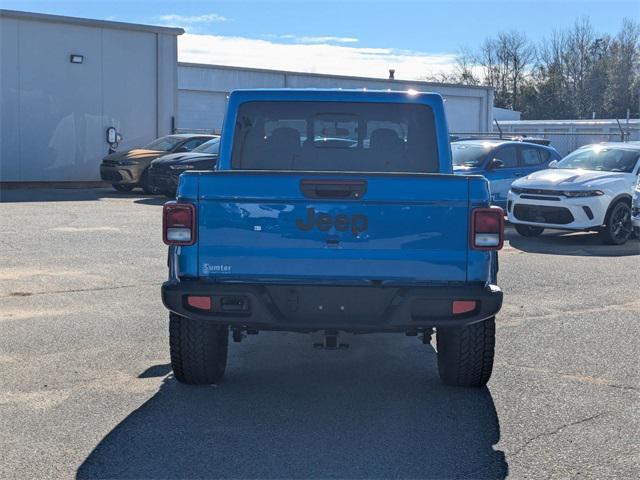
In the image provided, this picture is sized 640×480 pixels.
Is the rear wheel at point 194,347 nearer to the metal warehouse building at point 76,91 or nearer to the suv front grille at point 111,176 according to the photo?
the suv front grille at point 111,176

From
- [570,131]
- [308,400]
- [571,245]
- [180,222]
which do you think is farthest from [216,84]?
[180,222]

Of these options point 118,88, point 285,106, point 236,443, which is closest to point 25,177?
point 118,88

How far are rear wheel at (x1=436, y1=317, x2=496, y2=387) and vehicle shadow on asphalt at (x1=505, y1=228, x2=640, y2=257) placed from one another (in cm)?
747

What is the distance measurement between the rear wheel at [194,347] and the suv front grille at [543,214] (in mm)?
9061

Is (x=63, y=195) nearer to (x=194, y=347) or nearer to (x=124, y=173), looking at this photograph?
(x=124, y=173)

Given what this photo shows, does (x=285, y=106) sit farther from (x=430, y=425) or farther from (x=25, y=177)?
(x=25, y=177)

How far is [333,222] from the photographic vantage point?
5164mm

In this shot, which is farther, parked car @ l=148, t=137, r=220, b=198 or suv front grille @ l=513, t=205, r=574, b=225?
parked car @ l=148, t=137, r=220, b=198

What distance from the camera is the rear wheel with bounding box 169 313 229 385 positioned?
5645 millimetres

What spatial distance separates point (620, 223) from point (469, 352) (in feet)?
29.8

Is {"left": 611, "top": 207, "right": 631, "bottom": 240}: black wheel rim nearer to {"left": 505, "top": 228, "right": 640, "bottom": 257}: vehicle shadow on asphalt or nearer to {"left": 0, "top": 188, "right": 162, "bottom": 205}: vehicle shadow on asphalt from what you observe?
{"left": 505, "top": 228, "right": 640, "bottom": 257}: vehicle shadow on asphalt

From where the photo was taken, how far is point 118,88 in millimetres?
25922

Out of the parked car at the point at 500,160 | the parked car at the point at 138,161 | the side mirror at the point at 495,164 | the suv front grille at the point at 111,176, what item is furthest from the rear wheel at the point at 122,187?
the side mirror at the point at 495,164

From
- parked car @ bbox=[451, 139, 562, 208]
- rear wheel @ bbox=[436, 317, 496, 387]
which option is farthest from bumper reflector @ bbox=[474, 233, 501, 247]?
parked car @ bbox=[451, 139, 562, 208]
